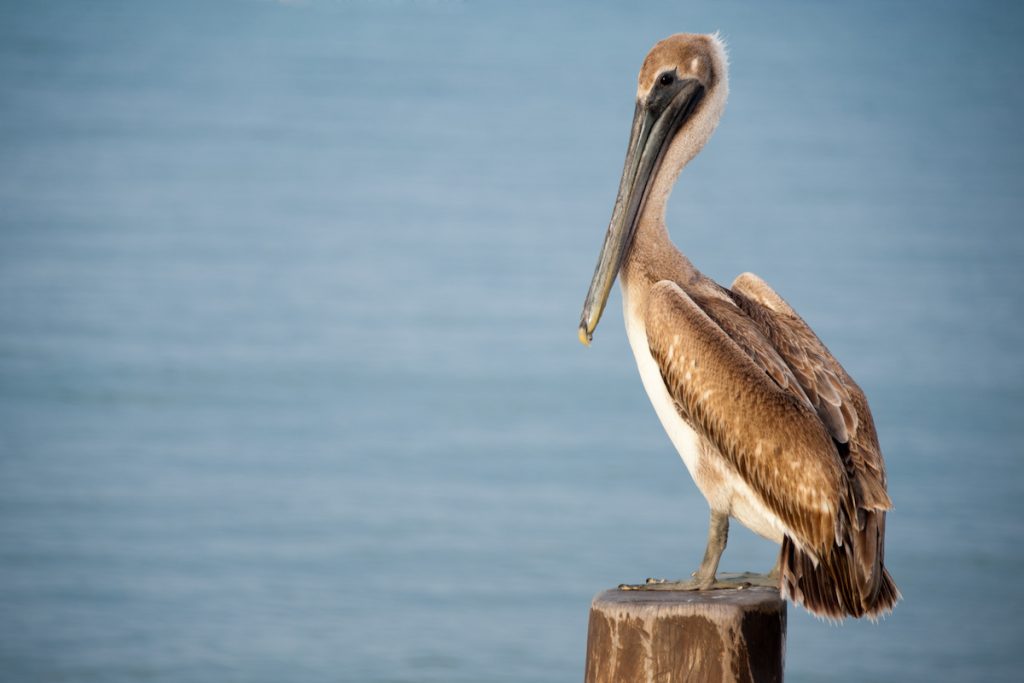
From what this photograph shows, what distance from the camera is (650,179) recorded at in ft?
10.7

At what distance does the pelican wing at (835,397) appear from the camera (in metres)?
2.79

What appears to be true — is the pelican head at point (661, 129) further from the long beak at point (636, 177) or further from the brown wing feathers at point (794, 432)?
the brown wing feathers at point (794, 432)

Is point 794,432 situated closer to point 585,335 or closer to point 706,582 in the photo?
point 706,582

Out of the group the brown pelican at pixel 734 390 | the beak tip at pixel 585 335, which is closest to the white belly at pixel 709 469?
the brown pelican at pixel 734 390

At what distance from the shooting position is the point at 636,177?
323 centimetres

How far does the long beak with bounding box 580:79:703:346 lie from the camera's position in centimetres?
314

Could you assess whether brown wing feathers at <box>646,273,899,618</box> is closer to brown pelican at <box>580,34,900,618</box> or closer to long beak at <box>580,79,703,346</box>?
brown pelican at <box>580,34,900,618</box>

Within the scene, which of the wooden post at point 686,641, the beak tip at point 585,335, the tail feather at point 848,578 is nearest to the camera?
the wooden post at point 686,641

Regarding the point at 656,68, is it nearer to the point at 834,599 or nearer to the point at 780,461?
the point at 780,461

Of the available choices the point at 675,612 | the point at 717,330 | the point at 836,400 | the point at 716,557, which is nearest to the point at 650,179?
the point at 717,330

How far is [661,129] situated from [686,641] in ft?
4.12

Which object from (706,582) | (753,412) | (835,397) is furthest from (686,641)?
(835,397)

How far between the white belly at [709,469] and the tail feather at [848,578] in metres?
0.12

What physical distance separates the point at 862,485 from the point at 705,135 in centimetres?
92
